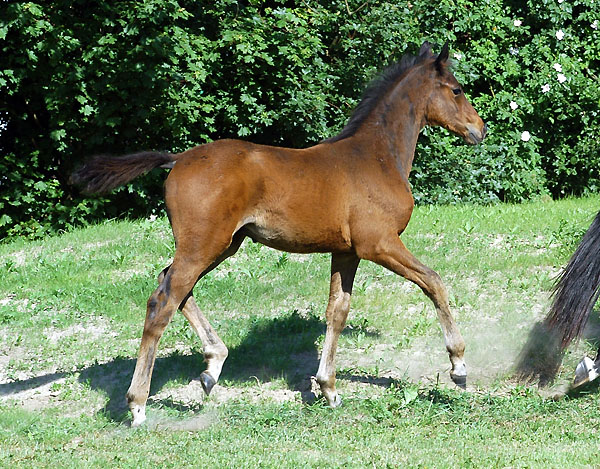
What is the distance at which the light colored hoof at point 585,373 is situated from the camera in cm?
586

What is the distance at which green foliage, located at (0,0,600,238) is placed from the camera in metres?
12.6

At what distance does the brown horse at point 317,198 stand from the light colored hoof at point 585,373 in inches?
32.8

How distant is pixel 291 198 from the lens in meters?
5.67

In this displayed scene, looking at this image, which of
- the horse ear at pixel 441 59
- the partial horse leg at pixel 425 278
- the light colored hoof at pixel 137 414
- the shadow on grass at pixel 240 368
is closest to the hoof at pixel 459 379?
the partial horse leg at pixel 425 278

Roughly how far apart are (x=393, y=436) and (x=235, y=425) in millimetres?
1130

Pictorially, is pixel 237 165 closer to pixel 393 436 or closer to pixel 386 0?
pixel 393 436

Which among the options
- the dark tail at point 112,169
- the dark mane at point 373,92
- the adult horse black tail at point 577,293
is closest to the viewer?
the dark tail at point 112,169

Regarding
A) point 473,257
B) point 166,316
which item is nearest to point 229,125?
point 473,257

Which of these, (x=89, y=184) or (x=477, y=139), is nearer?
(x=89, y=184)

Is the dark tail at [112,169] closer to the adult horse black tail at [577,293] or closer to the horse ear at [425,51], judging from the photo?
the horse ear at [425,51]

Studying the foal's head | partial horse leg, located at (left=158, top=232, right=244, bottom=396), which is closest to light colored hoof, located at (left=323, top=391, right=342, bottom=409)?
partial horse leg, located at (left=158, top=232, right=244, bottom=396)

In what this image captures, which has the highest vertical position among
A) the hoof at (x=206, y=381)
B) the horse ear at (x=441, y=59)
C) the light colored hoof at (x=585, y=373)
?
the horse ear at (x=441, y=59)

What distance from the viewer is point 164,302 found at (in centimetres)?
557

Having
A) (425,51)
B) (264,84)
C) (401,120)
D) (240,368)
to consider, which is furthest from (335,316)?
(264,84)
